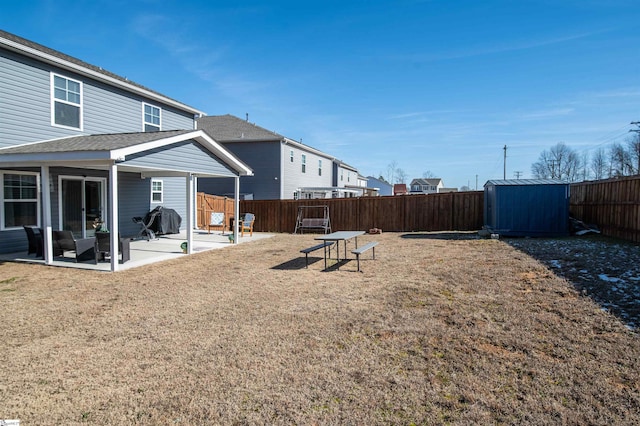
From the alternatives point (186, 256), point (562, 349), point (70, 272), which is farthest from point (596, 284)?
point (70, 272)

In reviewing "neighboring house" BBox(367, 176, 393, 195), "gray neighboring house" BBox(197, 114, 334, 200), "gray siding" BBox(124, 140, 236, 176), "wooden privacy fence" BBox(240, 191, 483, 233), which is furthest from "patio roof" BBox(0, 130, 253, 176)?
"neighboring house" BBox(367, 176, 393, 195)

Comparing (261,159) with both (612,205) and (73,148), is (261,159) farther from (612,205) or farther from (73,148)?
(612,205)

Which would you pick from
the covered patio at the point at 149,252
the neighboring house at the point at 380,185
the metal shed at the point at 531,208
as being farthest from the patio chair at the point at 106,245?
the neighboring house at the point at 380,185

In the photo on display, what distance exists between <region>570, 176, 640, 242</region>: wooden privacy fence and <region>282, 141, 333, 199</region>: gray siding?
14834 mm

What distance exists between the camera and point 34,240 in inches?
373

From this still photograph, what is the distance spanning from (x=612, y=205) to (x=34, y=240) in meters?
15.3

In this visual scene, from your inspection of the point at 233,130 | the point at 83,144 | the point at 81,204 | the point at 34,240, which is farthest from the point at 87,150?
the point at 233,130

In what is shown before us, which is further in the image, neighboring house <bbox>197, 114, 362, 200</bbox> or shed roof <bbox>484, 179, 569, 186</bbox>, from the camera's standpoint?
neighboring house <bbox>197, 114, 362, 200</bbox>

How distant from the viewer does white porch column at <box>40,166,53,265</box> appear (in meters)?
8.51

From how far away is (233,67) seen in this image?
1454 cm

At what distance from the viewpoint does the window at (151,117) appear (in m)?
13.6

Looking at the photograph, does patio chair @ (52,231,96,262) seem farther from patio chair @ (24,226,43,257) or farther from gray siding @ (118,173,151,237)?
gray siding @ (118,173,151,237)

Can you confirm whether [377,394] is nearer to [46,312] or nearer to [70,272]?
[46,312]

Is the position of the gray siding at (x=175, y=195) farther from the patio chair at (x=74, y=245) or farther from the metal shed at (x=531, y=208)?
the metal shed at (x=531, y=208)
